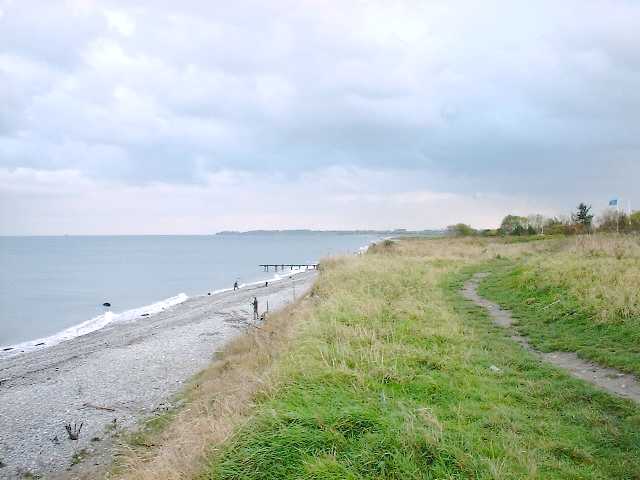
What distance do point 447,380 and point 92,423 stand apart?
8.60 meters

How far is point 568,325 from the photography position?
11242mm

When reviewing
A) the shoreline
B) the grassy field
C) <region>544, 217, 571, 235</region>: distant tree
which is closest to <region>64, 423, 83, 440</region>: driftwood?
the grassy field

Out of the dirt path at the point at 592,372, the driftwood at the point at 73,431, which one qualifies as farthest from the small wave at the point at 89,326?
the dirt path at the point at 592,372

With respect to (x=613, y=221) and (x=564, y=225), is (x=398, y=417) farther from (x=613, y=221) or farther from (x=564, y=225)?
(x=564, y=225)

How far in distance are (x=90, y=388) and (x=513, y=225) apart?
228 ft

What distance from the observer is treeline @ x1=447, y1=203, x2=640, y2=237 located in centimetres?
4128

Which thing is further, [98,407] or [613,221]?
[613,221]

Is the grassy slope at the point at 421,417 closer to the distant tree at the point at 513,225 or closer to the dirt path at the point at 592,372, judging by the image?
the dirt path at the point at 592,372

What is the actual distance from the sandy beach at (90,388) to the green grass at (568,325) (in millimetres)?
8843

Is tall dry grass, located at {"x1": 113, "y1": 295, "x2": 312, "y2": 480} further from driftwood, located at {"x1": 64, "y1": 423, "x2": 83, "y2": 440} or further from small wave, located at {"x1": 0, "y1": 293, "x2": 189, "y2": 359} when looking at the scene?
small wave, located at {"x1": 0, "y1": 293, "x2": 189, "y2": 359}

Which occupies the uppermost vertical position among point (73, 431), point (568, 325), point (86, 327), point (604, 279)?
point (604, 279)

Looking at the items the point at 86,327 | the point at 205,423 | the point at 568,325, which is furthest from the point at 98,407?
the point at 86,327

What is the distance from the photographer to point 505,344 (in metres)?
10.1

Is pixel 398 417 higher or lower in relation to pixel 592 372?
higher
